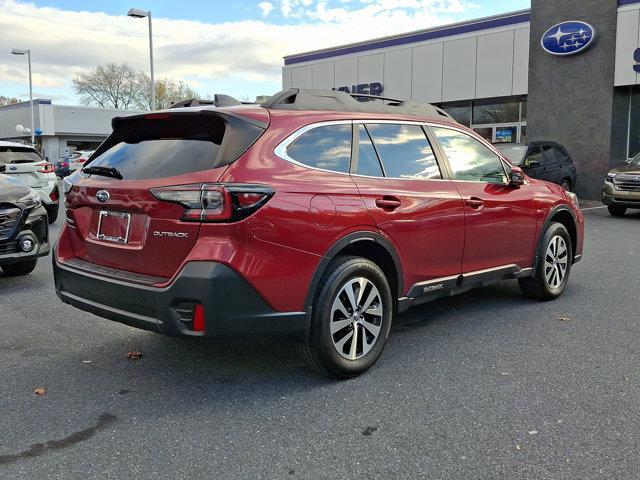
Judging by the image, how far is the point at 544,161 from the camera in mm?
15461

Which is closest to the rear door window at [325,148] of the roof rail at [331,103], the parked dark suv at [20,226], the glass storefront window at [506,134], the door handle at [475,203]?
the roof rail at [331,103]

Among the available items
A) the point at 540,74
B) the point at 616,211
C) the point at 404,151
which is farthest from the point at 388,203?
the point at 540,74

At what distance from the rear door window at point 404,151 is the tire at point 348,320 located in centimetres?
78

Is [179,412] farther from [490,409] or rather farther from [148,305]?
[490,409]

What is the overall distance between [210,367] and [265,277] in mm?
1094

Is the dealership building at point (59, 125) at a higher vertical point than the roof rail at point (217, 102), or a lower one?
higher

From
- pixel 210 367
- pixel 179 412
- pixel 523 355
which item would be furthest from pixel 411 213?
pixel 179 412

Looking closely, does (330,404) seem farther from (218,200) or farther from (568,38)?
(568,38)

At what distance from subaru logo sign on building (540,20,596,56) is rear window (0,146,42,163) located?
47.8ft

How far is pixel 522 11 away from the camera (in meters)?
19.7

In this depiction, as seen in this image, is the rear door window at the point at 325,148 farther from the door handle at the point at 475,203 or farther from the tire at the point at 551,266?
the tire at the point at 551,266

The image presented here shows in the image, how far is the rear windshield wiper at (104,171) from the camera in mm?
3752

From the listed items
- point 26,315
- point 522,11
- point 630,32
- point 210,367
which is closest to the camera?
point 210,367

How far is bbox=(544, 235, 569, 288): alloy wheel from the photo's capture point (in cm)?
571
